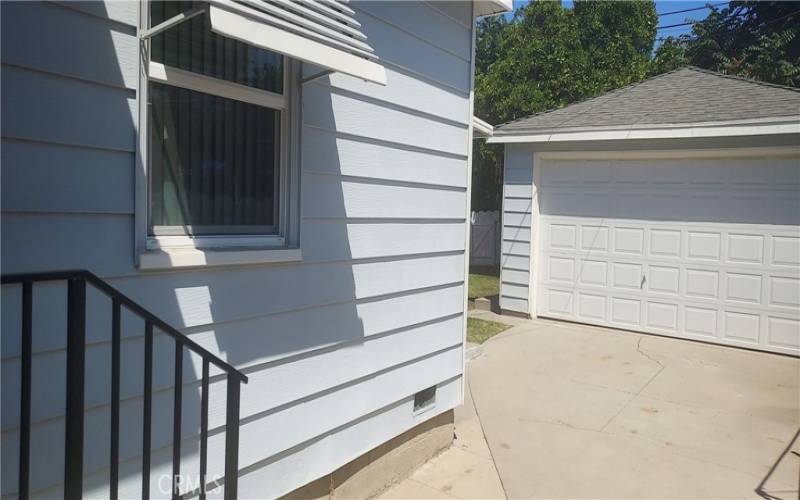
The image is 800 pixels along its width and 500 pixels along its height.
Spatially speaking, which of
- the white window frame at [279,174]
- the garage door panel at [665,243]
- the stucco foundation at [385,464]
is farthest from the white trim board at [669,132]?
the white window frame at [279,174]

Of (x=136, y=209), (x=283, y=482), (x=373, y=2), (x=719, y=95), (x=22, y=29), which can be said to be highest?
(x=719, y=95)

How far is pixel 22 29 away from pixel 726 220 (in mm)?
7791

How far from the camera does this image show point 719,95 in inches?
328

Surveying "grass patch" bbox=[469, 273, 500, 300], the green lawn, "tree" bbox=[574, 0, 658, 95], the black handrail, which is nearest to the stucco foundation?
the black handrail

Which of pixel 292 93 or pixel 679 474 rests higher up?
pixel 292 93

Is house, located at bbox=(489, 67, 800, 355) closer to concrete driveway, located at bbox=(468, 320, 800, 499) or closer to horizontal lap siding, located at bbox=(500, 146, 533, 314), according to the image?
A: horizontal lap siding, located at bbox=(500, 146, 533, 314)

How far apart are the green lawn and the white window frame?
8136 mm

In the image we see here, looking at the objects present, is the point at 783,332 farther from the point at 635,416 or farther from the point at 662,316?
the point at 635,416

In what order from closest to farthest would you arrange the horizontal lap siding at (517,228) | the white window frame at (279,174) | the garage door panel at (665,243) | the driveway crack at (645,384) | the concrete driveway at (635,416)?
the white window frame at (279,174) → the concrete driveway at (635,416) → the driveway crack at (645,384) → the garage door panel at (665,243) → the horizontal lap siding at (517,228)

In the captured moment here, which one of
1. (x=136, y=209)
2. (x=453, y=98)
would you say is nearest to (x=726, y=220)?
(x=453, y=98)

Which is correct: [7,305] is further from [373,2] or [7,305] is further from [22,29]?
[373,2]

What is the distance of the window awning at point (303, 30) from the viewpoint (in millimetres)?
2170

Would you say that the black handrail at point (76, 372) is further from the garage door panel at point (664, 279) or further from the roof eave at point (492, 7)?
the garage door panel at point (664, 279)

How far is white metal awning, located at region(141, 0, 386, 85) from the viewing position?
217 cm
